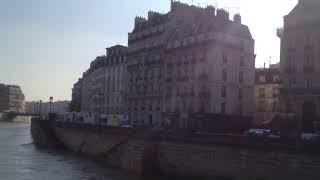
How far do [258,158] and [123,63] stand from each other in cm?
7949

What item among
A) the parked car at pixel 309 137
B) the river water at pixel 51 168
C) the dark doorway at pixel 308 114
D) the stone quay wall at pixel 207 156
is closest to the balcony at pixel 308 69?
the dark doorway at pixel 308 114

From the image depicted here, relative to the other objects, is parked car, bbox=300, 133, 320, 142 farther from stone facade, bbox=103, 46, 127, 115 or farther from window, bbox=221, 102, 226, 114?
stone facade, bbox=103, 46, 127, 115

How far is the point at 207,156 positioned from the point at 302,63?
2073 centimetres

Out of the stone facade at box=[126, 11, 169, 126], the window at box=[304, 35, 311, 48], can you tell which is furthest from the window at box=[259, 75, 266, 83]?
the window at box=[304, 35, 311, 48]

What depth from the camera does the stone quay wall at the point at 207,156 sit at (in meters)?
50.2

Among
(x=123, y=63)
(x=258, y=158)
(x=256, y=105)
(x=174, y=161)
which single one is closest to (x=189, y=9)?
(x=256, y=105)

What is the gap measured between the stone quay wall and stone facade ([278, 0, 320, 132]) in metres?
16.0

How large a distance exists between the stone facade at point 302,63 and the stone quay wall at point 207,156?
1604 cm

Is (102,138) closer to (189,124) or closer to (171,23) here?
(189,124)

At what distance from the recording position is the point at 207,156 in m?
57.1

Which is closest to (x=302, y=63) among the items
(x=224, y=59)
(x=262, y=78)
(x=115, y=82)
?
(x=224, y=59)

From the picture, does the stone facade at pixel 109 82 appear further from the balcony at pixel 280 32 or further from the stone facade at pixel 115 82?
the balcony at pixel 280 32

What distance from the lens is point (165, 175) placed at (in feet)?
200

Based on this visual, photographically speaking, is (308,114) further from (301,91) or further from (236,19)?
(236,19)
